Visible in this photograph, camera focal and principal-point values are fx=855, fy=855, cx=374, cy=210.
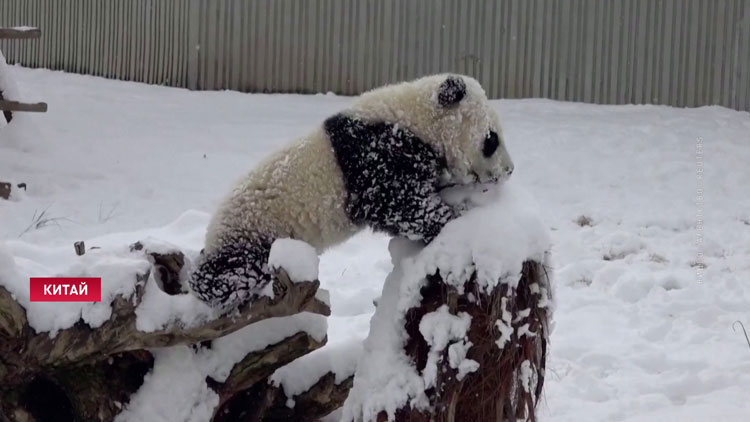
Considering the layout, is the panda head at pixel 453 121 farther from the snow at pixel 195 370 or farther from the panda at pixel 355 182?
the snow at pixel 195 370

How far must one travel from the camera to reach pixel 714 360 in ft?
14.7

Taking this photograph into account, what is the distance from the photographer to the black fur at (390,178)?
Answer: 9.91 ft

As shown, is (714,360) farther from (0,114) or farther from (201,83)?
(201,83)

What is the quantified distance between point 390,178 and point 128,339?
1093 mm

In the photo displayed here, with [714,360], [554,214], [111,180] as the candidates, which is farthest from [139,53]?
[714,360]

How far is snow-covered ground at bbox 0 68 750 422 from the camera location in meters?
4.34

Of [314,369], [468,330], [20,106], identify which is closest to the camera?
[468,330]

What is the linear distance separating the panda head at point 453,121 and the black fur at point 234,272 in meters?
0.66

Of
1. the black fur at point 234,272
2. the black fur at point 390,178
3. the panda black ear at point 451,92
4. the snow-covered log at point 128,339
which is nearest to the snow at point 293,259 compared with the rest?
the snow-covered log at point 128,339

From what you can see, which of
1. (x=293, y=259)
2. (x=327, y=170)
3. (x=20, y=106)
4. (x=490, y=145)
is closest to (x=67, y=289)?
(x=293, y=259)

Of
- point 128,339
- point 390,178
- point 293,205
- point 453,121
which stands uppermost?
point 453,121

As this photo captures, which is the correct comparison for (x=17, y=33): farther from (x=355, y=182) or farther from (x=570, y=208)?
(x=355, y=182)

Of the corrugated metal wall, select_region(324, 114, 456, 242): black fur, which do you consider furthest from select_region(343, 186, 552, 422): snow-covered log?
the corrugated metal wall

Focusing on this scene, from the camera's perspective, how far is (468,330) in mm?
2844
